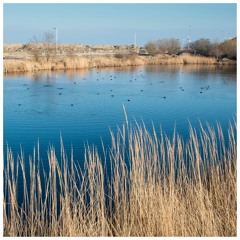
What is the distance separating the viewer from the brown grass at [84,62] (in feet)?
65.5

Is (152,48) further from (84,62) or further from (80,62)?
(80,62)

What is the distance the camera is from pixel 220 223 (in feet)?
12.2

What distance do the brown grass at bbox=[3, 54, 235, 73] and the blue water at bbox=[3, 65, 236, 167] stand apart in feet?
6.97

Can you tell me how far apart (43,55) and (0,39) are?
71.9 feet

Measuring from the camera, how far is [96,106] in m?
11.2

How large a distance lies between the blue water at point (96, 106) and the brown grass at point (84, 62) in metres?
2.12

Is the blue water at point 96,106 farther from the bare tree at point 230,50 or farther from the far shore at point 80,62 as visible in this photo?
the bare tree at point 230,50

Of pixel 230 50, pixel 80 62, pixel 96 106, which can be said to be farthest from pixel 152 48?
pixel 96 106

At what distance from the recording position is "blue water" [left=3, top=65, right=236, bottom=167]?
316 inches

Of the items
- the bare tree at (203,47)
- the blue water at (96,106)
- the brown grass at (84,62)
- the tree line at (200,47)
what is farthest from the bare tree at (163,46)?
the blue water at (96,106)

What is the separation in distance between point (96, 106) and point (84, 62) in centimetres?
1194

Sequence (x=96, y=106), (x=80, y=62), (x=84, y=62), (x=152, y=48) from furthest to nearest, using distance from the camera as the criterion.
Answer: (x=152, y=48)
(x=84, y=62)
(x=80, y=62)
(x=96, y=106)

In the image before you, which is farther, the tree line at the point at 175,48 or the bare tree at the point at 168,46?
the bare tree at the point at 168,46

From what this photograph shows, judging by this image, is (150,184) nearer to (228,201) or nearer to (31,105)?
(228,201)
